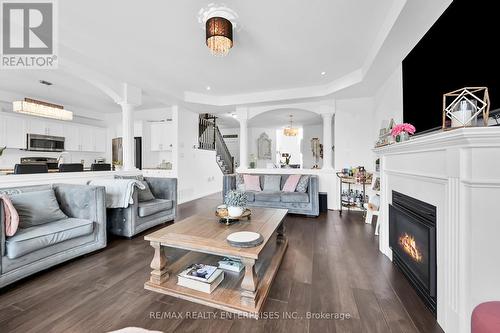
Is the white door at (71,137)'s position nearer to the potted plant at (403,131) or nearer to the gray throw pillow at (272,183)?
the gray throw pillow at (272,183)

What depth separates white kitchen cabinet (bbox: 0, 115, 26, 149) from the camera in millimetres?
4707

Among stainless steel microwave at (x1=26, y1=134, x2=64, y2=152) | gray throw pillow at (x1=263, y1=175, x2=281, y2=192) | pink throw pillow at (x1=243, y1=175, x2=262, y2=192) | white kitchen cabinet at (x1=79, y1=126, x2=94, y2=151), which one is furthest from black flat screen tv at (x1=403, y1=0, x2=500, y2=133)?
white kitchen cabinet at (x1=79, y1=126, x2=94, y2=151)

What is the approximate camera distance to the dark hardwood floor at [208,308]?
1.45m

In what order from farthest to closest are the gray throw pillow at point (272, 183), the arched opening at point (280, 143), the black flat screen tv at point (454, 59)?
1. the arched opening at point (280, 143)
2. the gray throw pillow at point (272, 183)
3. the black flat screen tv at point (454, 59)

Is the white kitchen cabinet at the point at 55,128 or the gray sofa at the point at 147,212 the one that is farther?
the white kitchen cabinet at the point at 55,128

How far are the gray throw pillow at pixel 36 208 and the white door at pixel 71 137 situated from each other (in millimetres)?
4510

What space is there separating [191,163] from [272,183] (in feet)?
8.41

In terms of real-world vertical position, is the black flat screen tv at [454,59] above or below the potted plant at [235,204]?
above

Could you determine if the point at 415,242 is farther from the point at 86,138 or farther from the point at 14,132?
the point at 86,138

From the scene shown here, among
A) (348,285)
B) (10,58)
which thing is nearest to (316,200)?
(348,285)

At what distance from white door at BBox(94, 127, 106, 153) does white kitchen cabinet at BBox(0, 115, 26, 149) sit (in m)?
1.63

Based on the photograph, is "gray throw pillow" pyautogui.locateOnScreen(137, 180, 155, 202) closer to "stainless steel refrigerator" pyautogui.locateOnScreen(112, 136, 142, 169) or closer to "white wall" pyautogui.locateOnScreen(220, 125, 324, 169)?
"stainless steel refrigerator" pyautogui.locateOnScreen(112, 136, 142, 169)

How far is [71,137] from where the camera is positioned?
5.99 m

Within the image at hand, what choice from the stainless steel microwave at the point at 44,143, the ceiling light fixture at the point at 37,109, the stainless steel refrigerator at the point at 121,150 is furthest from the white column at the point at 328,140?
the stainless steel microwave at the point at 44,143
